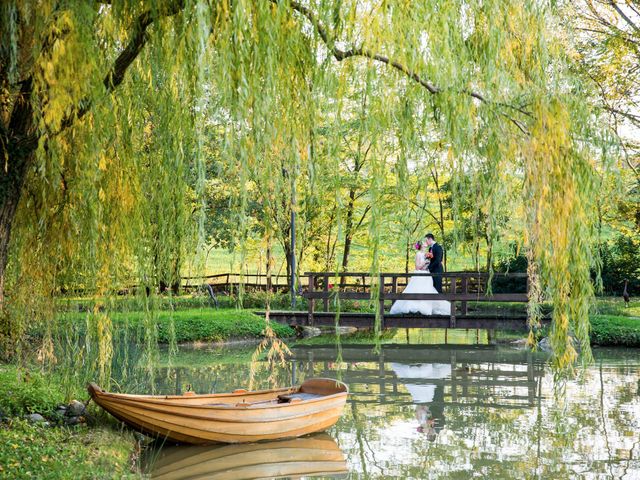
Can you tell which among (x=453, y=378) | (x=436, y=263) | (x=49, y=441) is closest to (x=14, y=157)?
(x=49, y=441)

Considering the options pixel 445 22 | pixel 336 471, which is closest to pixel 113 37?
pixel 445 22

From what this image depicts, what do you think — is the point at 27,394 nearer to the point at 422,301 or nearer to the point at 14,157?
the point at 14,157

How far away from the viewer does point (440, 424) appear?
9.53 meters

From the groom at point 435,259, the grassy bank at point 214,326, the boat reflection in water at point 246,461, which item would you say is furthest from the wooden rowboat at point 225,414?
the groom at point 435,259

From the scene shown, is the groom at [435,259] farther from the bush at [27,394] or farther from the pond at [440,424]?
the bush at [27,394]

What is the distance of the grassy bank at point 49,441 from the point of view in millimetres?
5668

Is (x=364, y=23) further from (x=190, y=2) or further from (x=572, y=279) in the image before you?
(x=572, y=279)

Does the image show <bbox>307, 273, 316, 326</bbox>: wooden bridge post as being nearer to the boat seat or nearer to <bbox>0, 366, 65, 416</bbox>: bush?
the boat seat

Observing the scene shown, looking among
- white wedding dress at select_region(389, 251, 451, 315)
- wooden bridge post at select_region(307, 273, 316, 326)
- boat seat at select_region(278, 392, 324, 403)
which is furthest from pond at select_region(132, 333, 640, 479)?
wooden bridge post at select_region(307, 273, 316, 326)

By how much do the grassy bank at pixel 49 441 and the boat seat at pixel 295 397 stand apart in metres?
1.77

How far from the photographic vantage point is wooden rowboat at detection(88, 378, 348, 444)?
7671mm

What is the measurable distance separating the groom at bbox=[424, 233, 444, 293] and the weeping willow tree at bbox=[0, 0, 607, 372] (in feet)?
39.2

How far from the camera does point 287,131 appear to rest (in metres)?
4.66

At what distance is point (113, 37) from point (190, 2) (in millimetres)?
810
